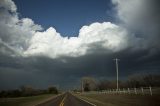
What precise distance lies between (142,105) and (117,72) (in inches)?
1983

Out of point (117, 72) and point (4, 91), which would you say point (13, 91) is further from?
point (117, 72)

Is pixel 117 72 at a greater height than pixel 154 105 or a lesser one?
greater

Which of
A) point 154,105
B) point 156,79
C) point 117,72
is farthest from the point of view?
point 156,79

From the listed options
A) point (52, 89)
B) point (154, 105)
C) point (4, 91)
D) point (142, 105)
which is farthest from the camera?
point (52, 89)

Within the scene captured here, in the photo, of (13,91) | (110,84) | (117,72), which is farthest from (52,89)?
(117,72)

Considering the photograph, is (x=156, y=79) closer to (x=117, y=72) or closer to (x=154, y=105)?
(x=117, y=72)

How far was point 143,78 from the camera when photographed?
13788cm

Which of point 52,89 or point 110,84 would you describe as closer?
point 110,84

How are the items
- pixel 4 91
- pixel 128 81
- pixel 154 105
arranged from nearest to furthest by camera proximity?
pixel 154 105, pixel 4 91, pixel 128 81

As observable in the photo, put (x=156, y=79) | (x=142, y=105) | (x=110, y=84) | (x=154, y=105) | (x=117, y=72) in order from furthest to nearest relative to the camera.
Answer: (x=110, y=84)
(x=156, y=79)
(x=117, y=72)
(x=142, y=105)
(x=154, y=105)

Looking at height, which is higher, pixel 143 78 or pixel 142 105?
pixel 143 78

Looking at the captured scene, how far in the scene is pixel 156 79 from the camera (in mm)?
130250

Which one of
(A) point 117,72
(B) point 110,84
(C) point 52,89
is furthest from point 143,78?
(C) point 52,89

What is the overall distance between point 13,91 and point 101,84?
87.4 m
